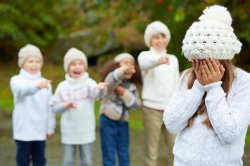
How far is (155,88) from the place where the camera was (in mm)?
5703

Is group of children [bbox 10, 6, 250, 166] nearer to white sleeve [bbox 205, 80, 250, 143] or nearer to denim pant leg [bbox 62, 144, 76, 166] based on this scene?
denim pant leg [bbox 62, 144, 76, 166]

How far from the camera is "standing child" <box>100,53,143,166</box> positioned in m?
5.62

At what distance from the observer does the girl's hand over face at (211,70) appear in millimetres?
2930

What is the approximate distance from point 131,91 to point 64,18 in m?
10.5

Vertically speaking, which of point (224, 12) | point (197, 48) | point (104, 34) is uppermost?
point (104, 34)

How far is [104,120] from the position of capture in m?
5.71

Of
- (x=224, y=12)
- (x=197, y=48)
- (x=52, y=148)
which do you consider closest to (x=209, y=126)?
(x=197, y=48)

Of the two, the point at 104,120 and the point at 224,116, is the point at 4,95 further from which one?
the point at 224,116

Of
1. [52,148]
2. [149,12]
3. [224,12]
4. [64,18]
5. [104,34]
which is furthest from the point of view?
[64,18]

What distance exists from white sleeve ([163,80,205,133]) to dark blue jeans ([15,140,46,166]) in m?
2.68

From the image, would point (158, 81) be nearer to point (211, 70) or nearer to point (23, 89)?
point (23, 89)

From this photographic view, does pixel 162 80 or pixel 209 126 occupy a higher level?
pixel 162 80

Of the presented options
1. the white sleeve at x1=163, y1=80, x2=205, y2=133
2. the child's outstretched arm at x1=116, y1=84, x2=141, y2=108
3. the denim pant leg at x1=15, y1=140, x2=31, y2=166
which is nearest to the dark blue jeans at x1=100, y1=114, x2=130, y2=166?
the child's outstretched arm at x1=116, y1=84, x2=141, y2=108

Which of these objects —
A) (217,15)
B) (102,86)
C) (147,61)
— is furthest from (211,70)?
(147,61)
